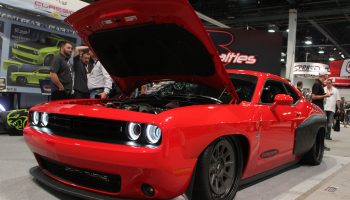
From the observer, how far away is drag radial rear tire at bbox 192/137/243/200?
2.68m

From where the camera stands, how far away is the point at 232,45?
11.2 metres

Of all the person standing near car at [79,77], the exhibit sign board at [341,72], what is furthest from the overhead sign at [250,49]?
the exhibit sign board at [341,72]

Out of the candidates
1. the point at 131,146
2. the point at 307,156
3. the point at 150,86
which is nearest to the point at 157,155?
the point at 131,146

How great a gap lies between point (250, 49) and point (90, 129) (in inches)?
350

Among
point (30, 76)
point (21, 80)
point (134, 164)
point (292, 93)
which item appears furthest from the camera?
point (30, 76)

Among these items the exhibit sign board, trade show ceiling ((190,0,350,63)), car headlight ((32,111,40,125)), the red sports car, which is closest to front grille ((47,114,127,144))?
the red sports car

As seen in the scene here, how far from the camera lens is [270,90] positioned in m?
4.09

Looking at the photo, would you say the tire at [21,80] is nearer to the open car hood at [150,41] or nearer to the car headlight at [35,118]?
the open car hood at [150,41]

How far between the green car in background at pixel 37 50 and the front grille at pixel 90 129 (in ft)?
18.4

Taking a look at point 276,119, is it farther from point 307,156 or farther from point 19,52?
point 19,52

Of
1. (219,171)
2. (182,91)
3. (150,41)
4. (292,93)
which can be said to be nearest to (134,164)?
(219,171)

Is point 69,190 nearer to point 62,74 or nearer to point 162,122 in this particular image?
point 162,122

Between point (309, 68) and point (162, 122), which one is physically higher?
point (309, 68)

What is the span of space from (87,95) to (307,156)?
3304 millimetres
